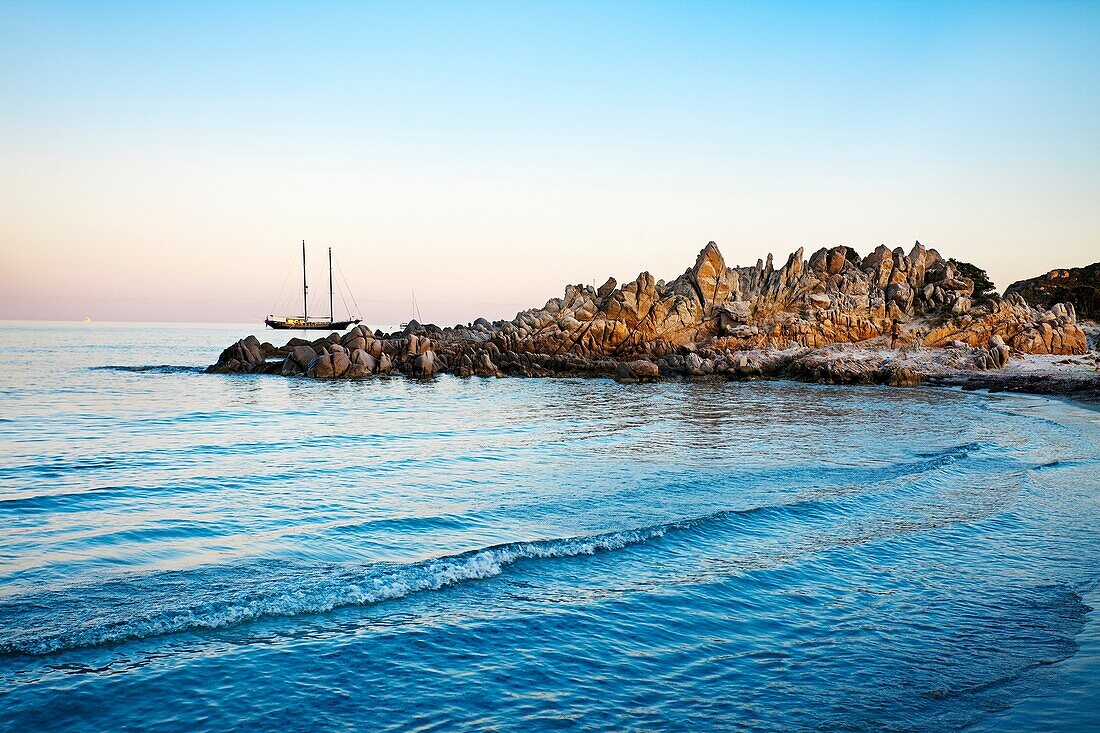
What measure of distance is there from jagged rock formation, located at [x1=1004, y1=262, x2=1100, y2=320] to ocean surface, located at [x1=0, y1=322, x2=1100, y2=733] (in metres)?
62.7

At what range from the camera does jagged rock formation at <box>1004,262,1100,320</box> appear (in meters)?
71.8

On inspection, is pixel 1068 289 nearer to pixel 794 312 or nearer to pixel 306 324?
pixel 794 312

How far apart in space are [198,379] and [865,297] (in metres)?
53.4

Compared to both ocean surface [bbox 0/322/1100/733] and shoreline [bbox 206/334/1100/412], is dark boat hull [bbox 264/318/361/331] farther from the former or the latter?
ocean surface [bbox 0/322/1100/733]

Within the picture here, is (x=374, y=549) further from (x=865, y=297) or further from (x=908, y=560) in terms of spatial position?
(x=865, y=297)

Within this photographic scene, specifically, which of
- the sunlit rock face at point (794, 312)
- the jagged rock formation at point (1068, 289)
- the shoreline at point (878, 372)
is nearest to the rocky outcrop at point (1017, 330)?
the sunlit rock face at point (794, 312)

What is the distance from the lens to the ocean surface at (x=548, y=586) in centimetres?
636

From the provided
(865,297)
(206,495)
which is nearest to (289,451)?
(206,495)

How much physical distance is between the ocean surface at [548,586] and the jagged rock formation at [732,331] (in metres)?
32.6

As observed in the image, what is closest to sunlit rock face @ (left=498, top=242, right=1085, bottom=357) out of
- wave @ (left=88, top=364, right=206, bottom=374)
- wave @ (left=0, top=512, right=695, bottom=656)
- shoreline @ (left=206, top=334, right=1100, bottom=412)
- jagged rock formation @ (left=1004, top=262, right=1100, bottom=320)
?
shoreline @ (left=206, top=334, right=1100, bottom=412)

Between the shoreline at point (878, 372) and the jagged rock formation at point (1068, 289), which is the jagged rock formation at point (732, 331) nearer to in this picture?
the shoreline at point (878, 372)

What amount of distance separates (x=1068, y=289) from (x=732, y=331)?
41596 mm

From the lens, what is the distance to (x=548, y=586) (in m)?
9.59

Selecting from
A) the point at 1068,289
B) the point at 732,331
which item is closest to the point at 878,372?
the point at 732,331
